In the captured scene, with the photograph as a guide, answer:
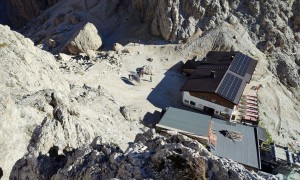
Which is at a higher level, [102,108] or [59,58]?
[102,108]

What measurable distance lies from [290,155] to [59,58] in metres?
41.5

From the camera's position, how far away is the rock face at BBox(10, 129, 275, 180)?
49.7ft

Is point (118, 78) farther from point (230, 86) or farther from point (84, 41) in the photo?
point (230, 86)

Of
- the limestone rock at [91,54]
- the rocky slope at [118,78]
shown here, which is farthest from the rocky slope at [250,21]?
the limestone rock at [91,54]

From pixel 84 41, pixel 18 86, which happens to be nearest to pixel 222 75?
Answer: pixel 84 41

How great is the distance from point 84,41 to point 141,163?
5399cm

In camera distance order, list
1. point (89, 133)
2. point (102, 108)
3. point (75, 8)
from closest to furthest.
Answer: point (89, 133)
point (102, 108)
point (75, 8)

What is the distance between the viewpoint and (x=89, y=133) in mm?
26656

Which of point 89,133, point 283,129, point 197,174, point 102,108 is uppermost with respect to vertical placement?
point 197,174

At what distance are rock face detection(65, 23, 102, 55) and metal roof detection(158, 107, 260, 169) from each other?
27.5 meters

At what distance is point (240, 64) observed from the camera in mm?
60094

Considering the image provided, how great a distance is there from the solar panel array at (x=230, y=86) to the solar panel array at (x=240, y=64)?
2.19m

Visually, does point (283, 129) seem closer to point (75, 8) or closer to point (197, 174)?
point (197, 174)

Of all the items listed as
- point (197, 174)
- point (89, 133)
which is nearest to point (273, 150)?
point (89, 133)
